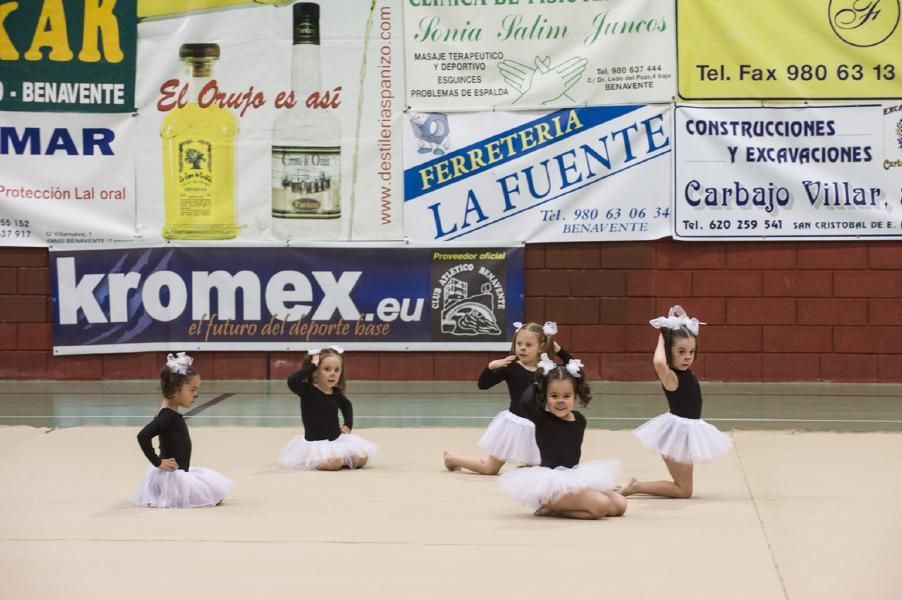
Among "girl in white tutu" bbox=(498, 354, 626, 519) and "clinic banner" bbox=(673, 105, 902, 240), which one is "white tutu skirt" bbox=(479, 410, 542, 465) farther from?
"clinic banner" bbox=(673, 105, 902, 240)

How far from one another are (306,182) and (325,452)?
5143 millimetres

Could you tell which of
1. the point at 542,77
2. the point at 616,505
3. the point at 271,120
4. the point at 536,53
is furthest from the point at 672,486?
the point at 271,120

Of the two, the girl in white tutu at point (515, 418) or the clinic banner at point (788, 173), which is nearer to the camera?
the girl in white tutu at point (515, 418)

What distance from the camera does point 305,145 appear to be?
1238cm

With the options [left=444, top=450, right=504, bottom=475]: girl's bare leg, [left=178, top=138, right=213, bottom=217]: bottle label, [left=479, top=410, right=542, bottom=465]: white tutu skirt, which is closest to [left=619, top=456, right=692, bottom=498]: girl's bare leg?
[left=479, top=410, right=542, bottom=465]: white tutu skirt

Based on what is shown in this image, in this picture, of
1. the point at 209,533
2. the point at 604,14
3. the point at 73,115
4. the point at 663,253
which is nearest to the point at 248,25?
the point at 73,115

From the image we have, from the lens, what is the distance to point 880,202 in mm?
12039

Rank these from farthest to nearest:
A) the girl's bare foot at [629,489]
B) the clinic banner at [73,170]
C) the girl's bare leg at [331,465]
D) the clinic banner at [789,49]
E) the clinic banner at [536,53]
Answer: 1. the clinic banner at [73,170]
2. the clinic banner at [536,53]
3. the clinic banner at [789,49]
4. the girl's bare leg at [331,465]
5. the girl's bare foot at [629,489]

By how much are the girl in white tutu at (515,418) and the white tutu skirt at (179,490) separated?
60.9 inches

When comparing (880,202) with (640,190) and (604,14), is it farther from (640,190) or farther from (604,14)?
(604,14)

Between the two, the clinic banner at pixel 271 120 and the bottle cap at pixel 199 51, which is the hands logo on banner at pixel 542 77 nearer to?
the clinic banner at pixel 271 120

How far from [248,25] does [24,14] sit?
213 cm

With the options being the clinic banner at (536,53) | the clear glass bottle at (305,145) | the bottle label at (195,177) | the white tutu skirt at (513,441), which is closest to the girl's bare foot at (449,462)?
the white tutu skirt at (513,441)

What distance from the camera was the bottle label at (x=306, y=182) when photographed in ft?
40.6
